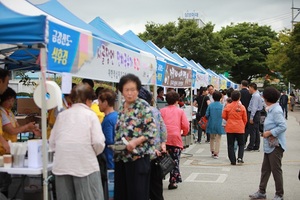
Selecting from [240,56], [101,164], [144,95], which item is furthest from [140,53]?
[240,56]

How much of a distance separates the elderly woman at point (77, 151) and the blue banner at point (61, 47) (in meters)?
0.40

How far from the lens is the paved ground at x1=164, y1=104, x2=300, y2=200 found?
7.18 m

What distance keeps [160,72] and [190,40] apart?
25.6 metres

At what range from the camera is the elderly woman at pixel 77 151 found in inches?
165

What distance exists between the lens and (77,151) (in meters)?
4.18

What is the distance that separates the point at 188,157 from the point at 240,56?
151ft

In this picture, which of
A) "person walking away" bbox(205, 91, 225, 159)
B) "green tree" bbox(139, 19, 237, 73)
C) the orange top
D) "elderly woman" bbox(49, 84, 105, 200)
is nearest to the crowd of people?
"elderly woman" bbox(49, 84, 105, 200)

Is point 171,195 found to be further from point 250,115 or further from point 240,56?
point 240,56

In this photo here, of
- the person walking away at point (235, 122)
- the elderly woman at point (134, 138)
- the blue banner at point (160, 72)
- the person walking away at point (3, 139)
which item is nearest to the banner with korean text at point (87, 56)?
the elderly woman at point (134, 138)

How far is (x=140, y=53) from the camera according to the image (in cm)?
766

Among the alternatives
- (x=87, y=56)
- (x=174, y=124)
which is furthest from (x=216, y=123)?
(x=87, y=56)

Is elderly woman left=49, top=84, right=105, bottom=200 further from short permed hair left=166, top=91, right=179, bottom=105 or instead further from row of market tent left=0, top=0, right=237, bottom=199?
short permed hair left=166, top=91, right=179, bottom=105

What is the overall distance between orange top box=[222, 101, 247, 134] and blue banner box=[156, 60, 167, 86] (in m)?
1.76

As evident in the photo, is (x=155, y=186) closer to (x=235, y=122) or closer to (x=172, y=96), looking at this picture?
(x=172, y=96)
